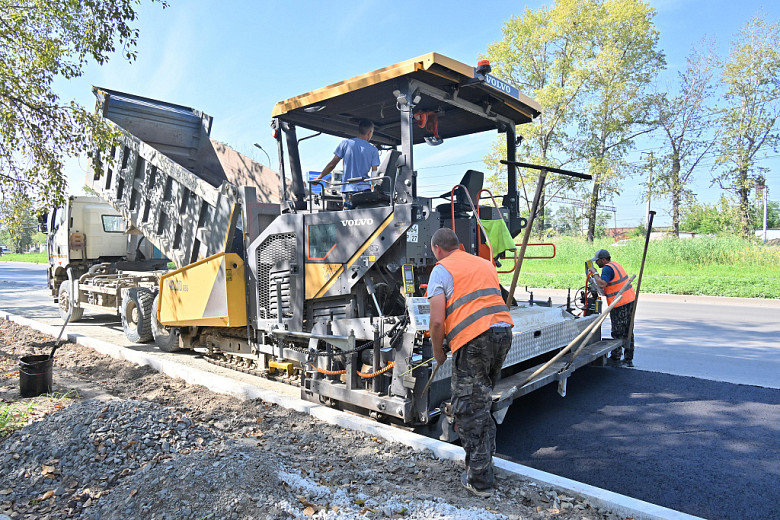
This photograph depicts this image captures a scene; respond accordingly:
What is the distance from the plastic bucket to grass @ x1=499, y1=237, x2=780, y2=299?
11.8m

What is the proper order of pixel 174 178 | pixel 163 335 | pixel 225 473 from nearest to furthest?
1. pixel 225 473
2. pixel 174 178
3. pixel 163 335

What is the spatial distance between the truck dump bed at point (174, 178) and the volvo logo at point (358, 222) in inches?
71.9

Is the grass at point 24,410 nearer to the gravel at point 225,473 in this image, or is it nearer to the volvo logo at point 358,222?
the gravel at point 225,473

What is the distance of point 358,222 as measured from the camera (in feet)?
14.2

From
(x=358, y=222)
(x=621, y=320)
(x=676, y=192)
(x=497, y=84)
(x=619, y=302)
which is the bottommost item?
(x=621, y=320)

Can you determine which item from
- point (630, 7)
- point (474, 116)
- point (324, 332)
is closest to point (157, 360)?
point (324, 332)

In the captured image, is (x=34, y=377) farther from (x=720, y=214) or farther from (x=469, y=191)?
(x=720, y=214)

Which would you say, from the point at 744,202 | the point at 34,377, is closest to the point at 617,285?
the point at 34,377

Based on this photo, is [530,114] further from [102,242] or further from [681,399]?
[102,242]

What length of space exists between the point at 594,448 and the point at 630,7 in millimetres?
23060

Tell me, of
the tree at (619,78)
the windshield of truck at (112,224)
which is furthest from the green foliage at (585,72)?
the windshield of truck at (112,224)

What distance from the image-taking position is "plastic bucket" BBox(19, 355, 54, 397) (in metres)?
4.71

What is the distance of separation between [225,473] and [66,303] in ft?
30.1

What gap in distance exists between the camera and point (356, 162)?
4707 millimetres
